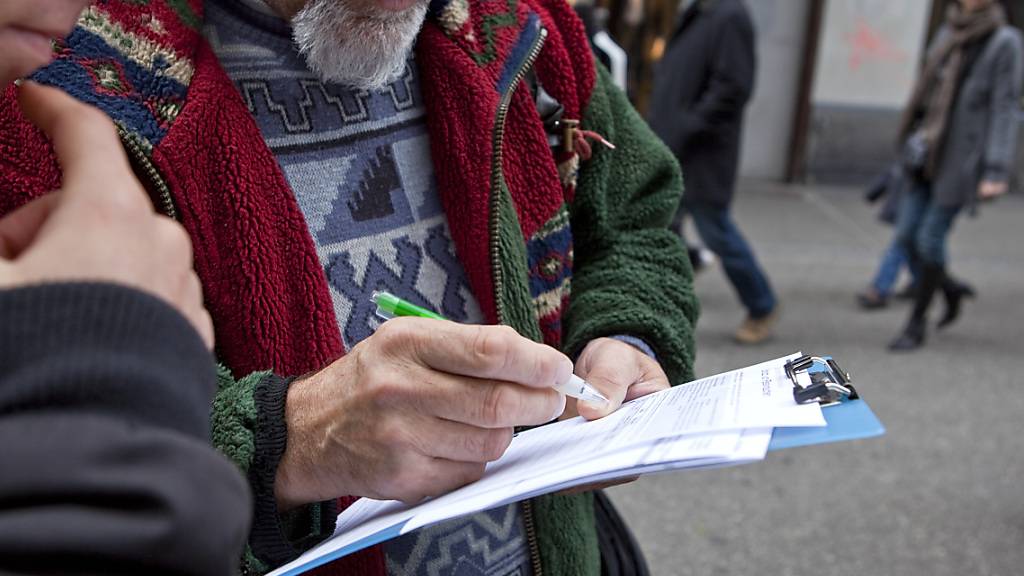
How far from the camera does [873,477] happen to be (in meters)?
3.33

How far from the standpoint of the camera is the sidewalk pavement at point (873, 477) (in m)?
2.88

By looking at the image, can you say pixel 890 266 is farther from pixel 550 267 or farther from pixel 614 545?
pixel 550 267

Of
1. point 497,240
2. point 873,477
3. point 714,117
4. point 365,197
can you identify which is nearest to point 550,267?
point 497,240

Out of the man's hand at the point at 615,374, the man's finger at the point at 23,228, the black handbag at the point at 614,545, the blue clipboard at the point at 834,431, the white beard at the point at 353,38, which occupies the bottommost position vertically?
the black handbag at the point at 614,545

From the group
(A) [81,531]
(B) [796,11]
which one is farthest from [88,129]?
(B) [796,11]

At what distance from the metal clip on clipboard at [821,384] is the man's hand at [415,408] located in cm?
21

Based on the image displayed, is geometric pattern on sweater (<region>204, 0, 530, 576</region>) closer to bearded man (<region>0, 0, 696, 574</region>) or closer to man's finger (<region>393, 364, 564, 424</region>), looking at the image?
bearded man (<region>0, 0, 696, 574</region>)

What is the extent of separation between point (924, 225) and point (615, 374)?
157 inches

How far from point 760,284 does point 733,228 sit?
0.32 metres

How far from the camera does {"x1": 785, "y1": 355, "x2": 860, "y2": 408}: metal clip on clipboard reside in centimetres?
Answer: 77

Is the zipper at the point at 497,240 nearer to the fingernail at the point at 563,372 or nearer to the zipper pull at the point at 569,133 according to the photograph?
the zipper pull at the point at 569,133

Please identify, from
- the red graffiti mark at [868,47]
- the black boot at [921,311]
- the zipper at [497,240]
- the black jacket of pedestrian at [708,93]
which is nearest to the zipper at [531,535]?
the zipper at [497,240]

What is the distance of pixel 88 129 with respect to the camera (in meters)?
0.53

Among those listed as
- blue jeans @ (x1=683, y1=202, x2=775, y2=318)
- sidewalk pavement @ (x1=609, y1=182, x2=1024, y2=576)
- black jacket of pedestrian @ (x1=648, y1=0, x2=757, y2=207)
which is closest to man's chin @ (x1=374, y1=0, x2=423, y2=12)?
sidewalk pavement @ (x1=609, y1=182, x2=1024, y2=576)
